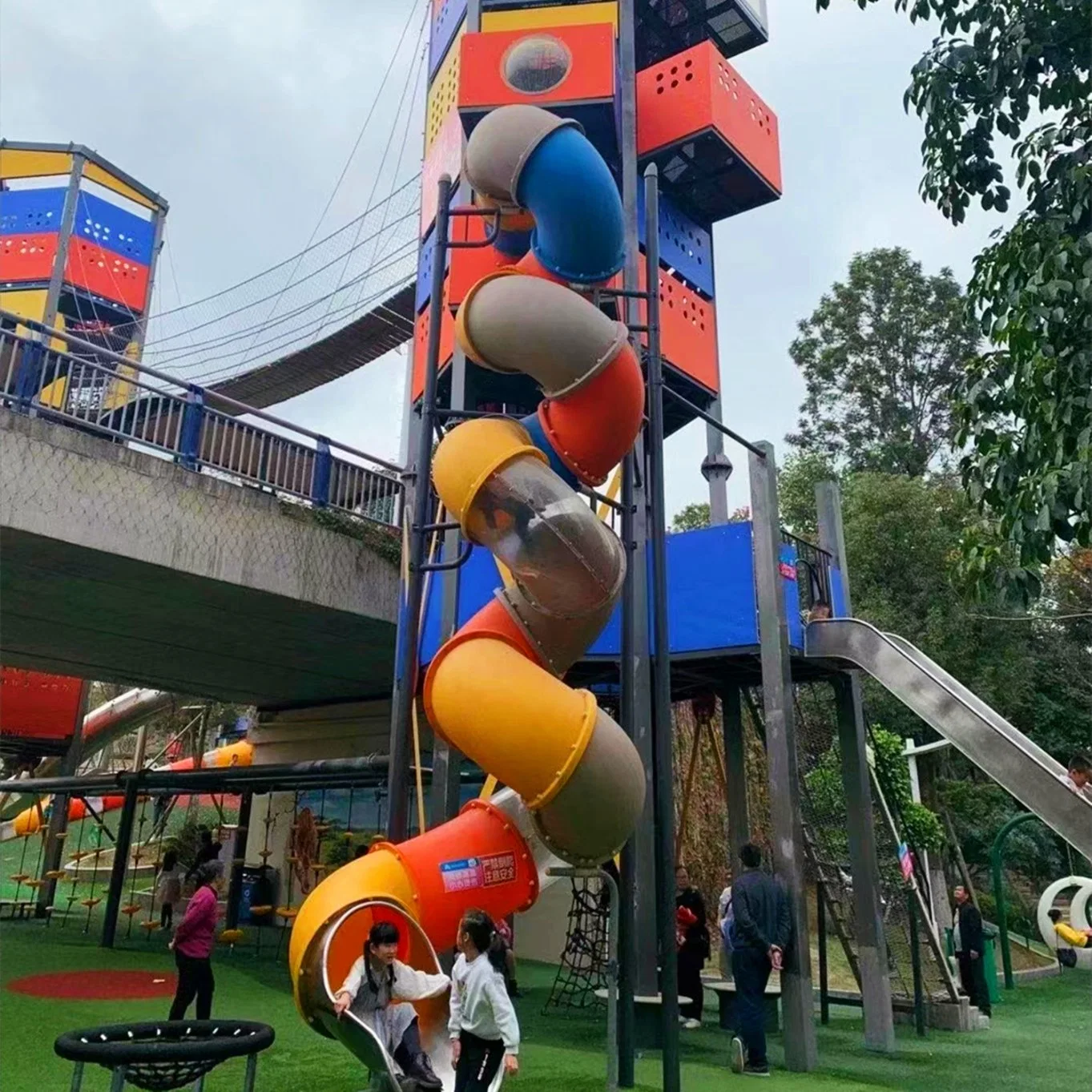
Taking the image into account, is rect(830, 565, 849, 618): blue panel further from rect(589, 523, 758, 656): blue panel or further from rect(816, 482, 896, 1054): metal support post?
rect(589, 523, 758, 656): blue panel

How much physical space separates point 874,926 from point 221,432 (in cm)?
839

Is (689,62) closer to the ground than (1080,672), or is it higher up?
higher up

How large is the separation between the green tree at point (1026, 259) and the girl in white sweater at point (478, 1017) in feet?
12.5

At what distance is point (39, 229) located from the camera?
23.2m

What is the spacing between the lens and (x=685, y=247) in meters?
12.7

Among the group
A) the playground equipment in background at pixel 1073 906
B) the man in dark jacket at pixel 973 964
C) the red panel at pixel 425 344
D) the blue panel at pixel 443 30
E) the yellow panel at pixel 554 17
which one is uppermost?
the blue panel at pixel 443 30

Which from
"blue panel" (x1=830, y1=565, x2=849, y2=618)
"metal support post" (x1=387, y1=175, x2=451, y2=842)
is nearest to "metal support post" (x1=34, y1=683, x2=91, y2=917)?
"metal support post" (x1=387, y1=175, x2=451, y2=842)

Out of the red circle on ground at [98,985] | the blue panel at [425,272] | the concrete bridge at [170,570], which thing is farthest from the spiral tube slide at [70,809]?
the blue panel at [425,272]

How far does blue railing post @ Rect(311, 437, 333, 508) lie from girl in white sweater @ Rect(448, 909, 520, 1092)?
7193 mm

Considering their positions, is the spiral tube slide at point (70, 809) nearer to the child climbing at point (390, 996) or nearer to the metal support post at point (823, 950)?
the metal support post at point (823, 950)

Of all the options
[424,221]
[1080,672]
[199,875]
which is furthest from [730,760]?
[1080,672]

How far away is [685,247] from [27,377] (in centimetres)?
793

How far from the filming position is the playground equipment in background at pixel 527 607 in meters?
5.30

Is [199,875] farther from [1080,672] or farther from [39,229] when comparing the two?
[1080,672]
